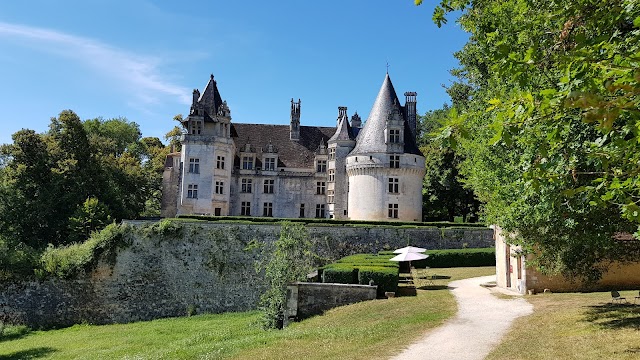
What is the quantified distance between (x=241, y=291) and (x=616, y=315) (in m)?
20.4

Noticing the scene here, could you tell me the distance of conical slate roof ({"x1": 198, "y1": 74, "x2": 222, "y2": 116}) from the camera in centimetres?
3747

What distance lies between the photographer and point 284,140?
4312 centimetres

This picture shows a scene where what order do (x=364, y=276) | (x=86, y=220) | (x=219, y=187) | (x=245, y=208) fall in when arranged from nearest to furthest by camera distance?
(x=364, y=276), (x=86, y=220), (x=219, y=187), (x=245, y=208)

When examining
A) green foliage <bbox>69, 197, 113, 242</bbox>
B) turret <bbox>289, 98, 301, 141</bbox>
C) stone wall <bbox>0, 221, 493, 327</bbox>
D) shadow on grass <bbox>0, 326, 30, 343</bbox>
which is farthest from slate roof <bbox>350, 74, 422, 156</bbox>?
shadow on grass <bbox>0, 326, 30, 343</bbox>

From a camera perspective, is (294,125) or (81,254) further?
(294,125)

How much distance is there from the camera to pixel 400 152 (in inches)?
1431

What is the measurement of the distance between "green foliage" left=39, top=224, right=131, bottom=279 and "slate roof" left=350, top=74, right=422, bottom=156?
18.0 meters

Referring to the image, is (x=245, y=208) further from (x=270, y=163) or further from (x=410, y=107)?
(x=410, y=107)

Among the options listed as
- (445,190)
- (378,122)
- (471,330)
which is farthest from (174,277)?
(445,190)

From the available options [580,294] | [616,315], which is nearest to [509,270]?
[580,294]

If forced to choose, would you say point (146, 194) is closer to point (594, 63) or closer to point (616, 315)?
point (616, 315)

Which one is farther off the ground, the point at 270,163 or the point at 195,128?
the point at 195,128

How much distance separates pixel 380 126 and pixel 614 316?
26.7 m

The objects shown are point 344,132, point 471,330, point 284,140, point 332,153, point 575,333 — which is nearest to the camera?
point 575,333
